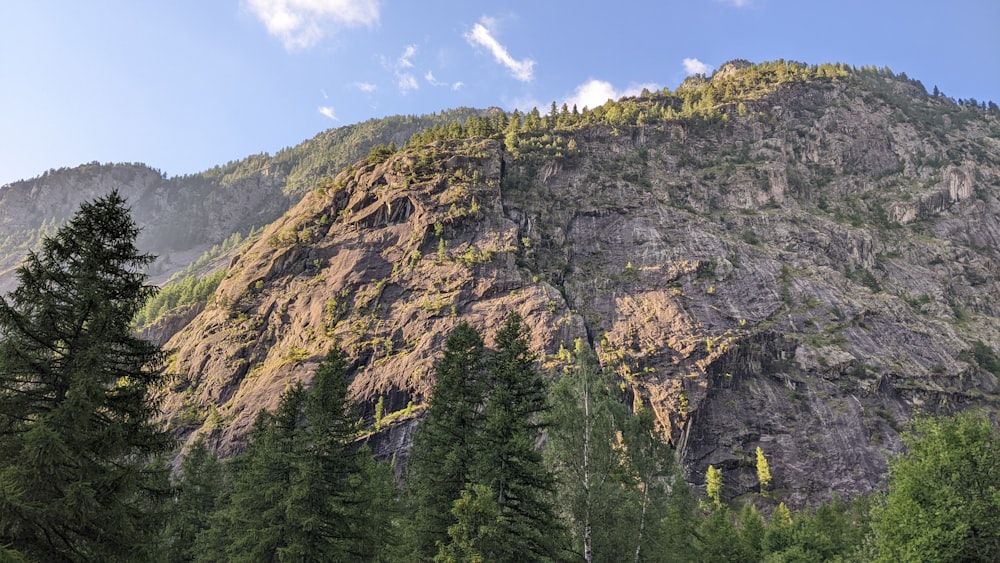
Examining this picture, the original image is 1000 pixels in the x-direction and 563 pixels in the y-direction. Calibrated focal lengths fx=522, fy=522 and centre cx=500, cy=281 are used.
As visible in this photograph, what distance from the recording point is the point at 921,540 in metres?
19.3

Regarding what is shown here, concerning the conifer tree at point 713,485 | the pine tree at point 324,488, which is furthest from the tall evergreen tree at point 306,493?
the conifer tree at point 713,485

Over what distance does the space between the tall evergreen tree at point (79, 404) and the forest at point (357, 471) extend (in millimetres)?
47

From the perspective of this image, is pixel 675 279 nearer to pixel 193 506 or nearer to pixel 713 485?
pixel 713 485

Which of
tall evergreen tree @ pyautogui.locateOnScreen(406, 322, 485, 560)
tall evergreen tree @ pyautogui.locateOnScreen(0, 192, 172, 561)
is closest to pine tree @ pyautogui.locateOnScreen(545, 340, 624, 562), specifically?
tall evergreen tree @ pyautogui.locateOnScreen(406, 322, 485, 560)

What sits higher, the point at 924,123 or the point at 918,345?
the point at 924,123

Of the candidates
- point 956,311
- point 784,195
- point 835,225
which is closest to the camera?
point 956,311

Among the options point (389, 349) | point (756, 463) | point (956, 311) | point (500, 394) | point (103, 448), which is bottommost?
point (756, 463)

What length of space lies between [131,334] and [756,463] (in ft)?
257

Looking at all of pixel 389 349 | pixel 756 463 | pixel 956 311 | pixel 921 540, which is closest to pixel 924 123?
pixel 956 311

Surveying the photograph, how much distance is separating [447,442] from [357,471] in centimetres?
447

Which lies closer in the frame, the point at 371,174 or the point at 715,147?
the point at 371,174

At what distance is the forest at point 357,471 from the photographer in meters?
12.1

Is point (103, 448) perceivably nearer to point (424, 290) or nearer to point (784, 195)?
point (424, 290)

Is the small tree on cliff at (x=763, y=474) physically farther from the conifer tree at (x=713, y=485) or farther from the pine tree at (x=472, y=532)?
the pine tree at (x=472, y=532)
